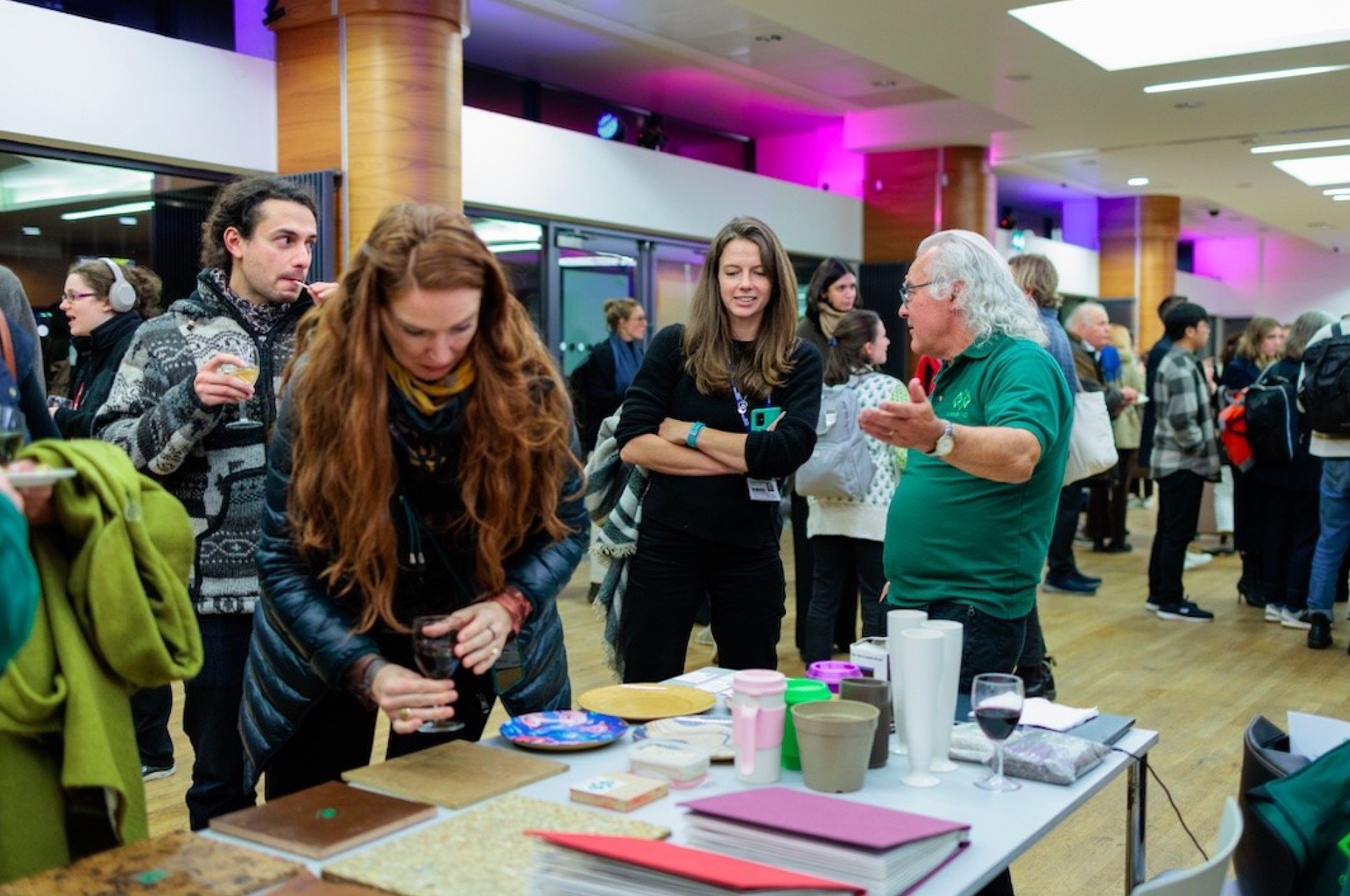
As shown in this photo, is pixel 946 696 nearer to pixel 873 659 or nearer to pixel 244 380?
pixel 873 659

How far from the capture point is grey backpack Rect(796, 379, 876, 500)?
443 centimetres

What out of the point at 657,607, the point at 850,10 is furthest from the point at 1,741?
the point at 850,10

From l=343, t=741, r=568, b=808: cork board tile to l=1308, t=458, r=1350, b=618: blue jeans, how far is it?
16.2 feet

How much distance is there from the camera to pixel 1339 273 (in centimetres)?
2073

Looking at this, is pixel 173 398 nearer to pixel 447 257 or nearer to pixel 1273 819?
pixel 447 257

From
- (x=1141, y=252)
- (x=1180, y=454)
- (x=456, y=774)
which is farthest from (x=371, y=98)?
(x=1141, y=252)

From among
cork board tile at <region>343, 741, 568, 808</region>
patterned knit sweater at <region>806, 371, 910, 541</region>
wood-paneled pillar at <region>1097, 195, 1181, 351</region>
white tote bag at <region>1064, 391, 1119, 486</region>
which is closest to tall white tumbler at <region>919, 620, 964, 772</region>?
cork board tile at <region>343, 741, 568, 808</region>

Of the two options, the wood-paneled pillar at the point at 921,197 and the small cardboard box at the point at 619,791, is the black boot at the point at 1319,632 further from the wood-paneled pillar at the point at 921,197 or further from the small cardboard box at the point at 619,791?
the wood-paneled pillar at the point at 921,197

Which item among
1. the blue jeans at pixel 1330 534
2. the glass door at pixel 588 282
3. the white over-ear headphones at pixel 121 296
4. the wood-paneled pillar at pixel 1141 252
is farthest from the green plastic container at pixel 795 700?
the wood-paneled pillar at pixel 1141 252

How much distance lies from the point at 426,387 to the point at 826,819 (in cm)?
85

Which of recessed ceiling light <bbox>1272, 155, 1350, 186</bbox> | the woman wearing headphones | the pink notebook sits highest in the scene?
recessed ceiling light <bbox>1272, 155, 1350, 186</bbox>

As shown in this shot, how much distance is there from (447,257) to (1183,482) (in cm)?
528

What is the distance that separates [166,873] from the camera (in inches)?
51.9

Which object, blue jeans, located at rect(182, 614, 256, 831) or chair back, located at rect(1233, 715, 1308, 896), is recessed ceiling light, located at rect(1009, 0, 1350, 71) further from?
blue jeans, located at rect(182, 614, 256, 831)
